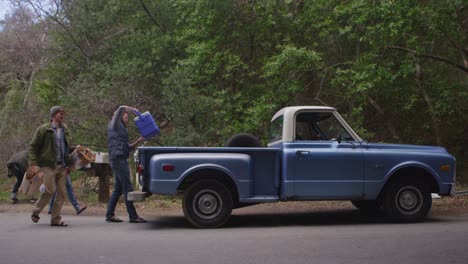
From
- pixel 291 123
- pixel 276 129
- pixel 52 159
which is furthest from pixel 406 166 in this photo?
pixel 52 159

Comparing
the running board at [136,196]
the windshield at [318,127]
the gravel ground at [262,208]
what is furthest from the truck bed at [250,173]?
the gravel ground at [262,208]

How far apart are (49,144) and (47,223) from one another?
1.45 meters

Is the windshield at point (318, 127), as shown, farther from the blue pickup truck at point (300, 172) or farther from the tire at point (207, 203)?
the tire at point (207, 203)

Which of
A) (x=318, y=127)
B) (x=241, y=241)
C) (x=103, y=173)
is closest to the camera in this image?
(x=241, y=241)

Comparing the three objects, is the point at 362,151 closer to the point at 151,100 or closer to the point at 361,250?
the point at 361,250

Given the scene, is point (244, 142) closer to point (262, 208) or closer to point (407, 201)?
point (262, 208)

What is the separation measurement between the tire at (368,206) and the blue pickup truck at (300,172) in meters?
0.60

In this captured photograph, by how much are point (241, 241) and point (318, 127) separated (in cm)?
283

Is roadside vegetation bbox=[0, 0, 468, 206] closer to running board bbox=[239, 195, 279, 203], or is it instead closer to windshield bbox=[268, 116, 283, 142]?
windshield bbox=[268, 116, 283, 142]

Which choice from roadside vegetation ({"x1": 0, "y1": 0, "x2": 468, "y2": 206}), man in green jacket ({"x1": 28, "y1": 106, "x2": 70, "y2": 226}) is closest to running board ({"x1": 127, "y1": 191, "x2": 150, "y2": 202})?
man in green jacket ({"x1": 28, "y1": 106, "x2": 70, "y2": 226})

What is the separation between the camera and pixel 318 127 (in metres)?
9.64

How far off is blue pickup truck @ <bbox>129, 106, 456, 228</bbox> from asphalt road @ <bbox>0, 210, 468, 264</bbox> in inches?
17.9

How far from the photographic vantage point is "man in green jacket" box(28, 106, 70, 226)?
9062mm

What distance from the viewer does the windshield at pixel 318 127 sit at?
31.3 feet
